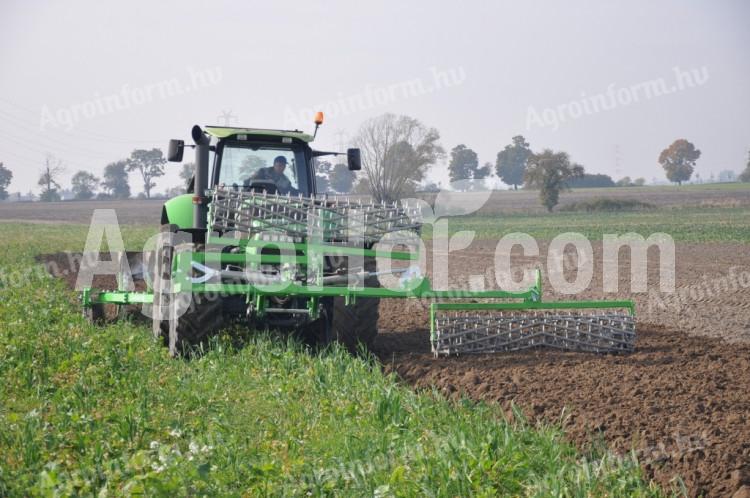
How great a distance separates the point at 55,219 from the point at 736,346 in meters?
55.6

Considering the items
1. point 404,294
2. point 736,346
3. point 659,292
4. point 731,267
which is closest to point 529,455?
point 404,294

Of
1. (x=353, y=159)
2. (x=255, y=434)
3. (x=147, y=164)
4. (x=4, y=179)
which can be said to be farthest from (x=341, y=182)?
(x=255, y=434)

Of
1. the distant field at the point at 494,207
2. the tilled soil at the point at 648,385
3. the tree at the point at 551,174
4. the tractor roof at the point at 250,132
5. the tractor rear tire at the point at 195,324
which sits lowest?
the tilled soil at the point at 648,385

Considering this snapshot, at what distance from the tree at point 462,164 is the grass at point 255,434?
309ft

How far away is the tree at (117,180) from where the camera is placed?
317ft

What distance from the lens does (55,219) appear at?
58.0 metres

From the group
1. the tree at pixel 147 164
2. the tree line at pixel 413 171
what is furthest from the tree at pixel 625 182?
the tree at pixel 147 164

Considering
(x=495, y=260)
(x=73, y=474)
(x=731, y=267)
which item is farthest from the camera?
(x=495, y=260)

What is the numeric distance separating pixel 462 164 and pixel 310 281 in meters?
96.3

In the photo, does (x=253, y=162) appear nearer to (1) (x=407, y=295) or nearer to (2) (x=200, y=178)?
(2) (x=200, y=178)

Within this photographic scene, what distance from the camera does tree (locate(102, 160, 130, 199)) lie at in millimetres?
96562

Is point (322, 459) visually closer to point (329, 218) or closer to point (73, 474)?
point (73, 474)

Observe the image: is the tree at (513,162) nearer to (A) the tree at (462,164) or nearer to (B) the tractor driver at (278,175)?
(A) the tree at (462,164)

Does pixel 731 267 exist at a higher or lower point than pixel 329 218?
lower
